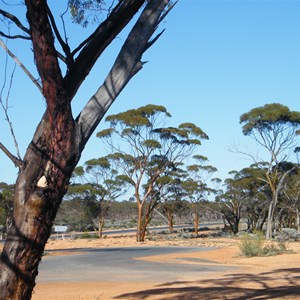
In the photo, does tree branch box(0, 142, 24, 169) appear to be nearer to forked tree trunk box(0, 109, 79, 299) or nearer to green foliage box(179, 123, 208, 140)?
forked tree trunk box(0, 109, 79, 299)

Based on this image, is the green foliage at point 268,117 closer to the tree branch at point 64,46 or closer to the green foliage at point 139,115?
the green foliage at point 139,115

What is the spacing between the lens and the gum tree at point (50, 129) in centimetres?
406

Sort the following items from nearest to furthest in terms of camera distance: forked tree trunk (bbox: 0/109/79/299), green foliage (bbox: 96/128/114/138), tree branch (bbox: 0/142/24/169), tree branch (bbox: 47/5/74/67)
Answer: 1. forked tree trunk (bbox: 0/109/79/299)
2. tree branch (bbox: 0/142/24/169)
3. tree branch (bbox: 47/5/74/67)
4. green foliage (bbox: 96/128/114/138)

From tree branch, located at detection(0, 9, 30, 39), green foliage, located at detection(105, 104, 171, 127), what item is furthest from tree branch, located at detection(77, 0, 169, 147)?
green foliage, located at detection(105, 104, 171, 127)

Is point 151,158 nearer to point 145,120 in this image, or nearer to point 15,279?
point 145,120

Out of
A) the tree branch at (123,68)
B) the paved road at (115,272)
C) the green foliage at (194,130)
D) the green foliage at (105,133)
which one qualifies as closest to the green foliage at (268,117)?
the green foliage at (194,130)

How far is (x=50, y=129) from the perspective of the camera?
433cm

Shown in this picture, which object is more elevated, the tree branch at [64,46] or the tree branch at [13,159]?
the tree branch at [64,46]

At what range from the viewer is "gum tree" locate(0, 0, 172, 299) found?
4059mm

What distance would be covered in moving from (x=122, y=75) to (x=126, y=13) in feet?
2.38

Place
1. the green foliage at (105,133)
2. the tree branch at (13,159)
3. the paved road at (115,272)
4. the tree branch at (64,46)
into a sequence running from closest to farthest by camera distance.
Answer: the tree branch at (13,159), the tree branch at (64,46), the paved road at (115,272), the green foliage at (105,133)

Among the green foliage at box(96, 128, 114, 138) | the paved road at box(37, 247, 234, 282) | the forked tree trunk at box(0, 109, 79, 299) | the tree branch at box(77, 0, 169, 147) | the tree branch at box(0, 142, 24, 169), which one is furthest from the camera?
the green foliage at box(96, 128, 114, 138)

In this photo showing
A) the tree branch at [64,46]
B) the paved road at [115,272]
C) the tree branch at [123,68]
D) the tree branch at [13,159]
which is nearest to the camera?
the tree branch at [13,159]

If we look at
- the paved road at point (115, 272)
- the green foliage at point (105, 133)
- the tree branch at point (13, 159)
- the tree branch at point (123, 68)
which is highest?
the green foliage at point (105, 133)
